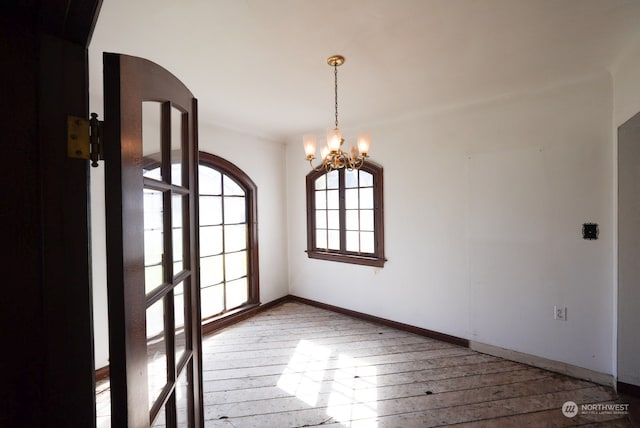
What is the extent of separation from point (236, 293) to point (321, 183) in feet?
6.83

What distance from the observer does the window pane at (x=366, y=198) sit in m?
3.86

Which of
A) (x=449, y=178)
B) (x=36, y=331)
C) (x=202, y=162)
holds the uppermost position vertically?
(x=202, y=162)

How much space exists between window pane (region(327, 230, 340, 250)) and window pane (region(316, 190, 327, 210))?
1.37 feet

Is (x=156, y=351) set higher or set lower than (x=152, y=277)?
lower

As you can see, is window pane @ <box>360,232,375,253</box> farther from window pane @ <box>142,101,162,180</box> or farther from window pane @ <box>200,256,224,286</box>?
window pane @ <box>142,101,162,180</box>

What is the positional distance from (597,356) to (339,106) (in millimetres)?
3416

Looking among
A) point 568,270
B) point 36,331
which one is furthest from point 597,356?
point 36,331

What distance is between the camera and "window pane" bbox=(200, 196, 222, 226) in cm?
358

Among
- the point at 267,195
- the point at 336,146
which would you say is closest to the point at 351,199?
the point at 267,195

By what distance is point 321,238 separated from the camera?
441cm

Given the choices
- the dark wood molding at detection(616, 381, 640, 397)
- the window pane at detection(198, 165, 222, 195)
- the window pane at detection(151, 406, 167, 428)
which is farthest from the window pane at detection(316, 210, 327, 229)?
the window pane at detection(151, 406, 167, 428)

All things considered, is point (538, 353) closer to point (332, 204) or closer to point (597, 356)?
point (597, 356)

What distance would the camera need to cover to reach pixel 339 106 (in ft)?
10.3

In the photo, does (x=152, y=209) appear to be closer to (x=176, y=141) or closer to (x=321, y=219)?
(x=176, y=141)
